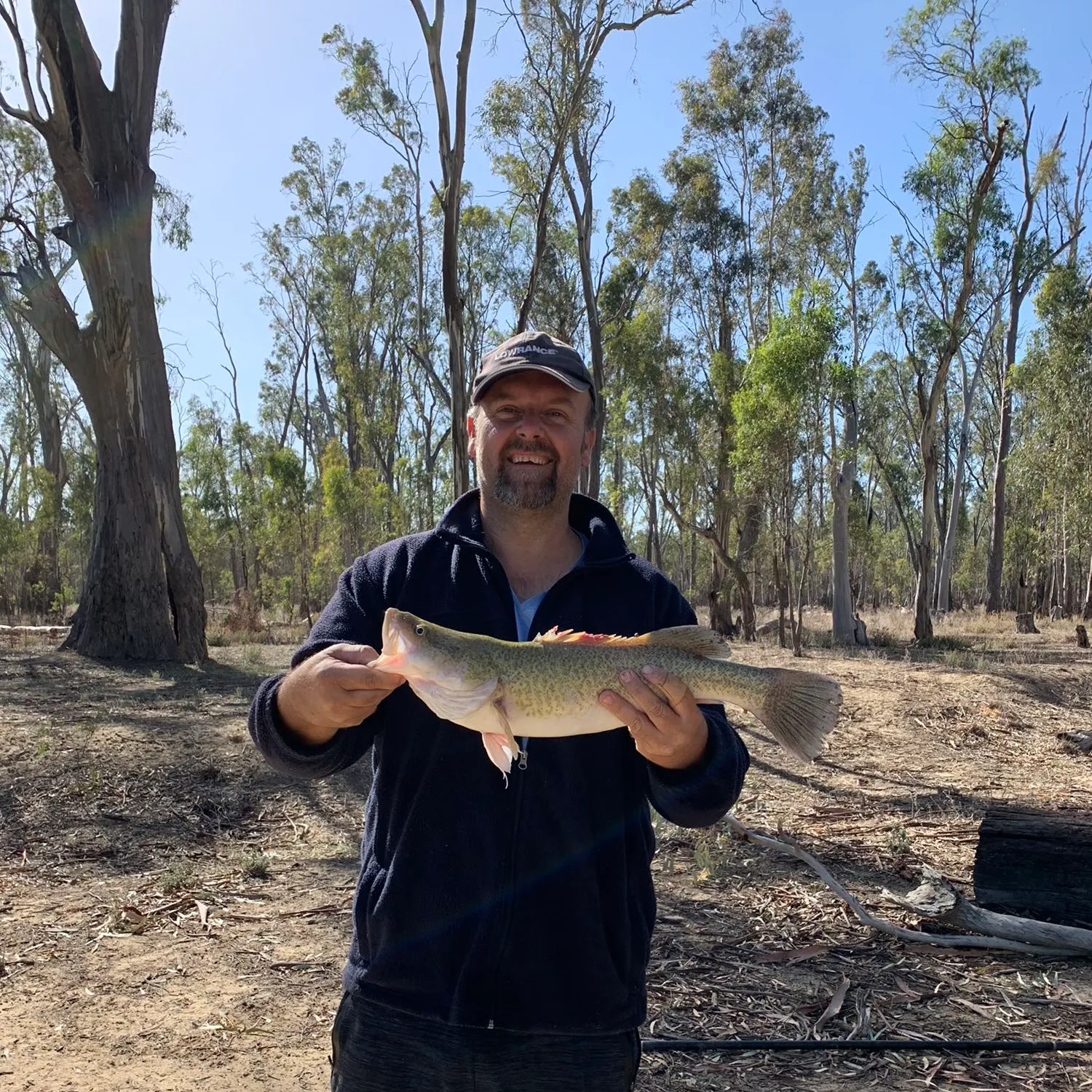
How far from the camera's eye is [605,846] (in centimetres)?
217

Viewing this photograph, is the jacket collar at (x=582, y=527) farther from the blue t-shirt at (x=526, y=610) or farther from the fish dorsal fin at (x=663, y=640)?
the fish dorsal fin at (x=663, y=640)

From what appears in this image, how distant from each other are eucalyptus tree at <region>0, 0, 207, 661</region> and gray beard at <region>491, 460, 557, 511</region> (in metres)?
12.1

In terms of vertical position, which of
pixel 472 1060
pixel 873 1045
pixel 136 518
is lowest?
pixel 873 1045

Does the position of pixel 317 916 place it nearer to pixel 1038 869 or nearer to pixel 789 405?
pixel 1038 869

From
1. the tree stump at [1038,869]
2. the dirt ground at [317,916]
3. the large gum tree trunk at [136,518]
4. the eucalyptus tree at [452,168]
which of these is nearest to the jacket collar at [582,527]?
the dirt ground at [317,916]

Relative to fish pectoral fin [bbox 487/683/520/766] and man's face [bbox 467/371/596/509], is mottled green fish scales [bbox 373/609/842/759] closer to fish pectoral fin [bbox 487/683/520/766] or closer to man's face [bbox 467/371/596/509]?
fish pectoral fin [bbox 487/683/520/766]

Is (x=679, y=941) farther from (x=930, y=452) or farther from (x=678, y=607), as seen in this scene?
(x=930, y=452)

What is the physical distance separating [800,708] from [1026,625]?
93.3 ft

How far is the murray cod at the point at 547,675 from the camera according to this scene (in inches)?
79.4

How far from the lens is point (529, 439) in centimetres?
250

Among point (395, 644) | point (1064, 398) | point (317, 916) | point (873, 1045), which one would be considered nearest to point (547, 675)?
point (395, 644)

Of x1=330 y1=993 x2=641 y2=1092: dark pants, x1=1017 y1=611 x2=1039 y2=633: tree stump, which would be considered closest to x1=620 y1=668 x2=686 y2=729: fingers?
x1=330 y1=993 x2=641 y2=1092: dark pants

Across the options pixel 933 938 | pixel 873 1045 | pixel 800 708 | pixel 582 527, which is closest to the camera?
pixel 800 708

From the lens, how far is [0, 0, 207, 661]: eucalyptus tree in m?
12.8
